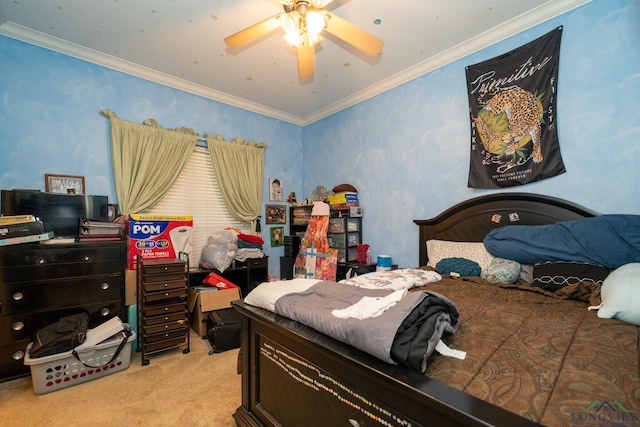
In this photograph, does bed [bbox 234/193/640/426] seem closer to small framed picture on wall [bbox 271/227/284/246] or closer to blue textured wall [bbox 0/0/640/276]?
blue textured wall [bbox 0/0/640/276]

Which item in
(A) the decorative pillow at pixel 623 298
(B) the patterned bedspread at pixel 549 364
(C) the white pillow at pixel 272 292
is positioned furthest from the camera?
(C) the white pillow at pixel 272 292

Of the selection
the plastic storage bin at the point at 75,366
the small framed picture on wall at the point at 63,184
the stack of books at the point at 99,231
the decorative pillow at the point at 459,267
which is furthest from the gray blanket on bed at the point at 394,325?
the small framed picture on wall at the point at 63,184

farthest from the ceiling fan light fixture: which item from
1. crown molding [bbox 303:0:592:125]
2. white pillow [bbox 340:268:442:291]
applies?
white pillow [bbox 340:268:442:291]

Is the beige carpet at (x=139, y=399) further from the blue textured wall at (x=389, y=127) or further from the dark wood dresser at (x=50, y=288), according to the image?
the blue textured wall at (x=389, y=127)

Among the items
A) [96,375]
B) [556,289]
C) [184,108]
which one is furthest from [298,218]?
[556,289]

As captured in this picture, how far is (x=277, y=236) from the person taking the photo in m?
4.15

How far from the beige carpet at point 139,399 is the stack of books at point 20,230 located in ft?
3.46

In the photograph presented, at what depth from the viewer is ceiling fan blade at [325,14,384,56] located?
5.80ft

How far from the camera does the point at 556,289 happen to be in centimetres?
176

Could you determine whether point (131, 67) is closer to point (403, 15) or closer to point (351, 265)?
point (403, 15)

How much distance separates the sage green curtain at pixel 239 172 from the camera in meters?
3.55

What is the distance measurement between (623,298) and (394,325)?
127 cm

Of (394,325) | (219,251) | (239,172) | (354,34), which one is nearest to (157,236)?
(219,251)

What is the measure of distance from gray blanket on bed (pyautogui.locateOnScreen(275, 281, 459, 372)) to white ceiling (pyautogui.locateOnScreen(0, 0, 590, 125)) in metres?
2.25
